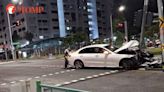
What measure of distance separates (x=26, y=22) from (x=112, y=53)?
264 feet

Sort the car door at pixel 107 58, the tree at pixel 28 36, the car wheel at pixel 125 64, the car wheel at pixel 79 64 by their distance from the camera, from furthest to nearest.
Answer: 1. the tree at pixel 28 36
2. the car wheel at pixel 79 64
3. the car door at pixel 107 58
4. the car wheel at pixel 125 64

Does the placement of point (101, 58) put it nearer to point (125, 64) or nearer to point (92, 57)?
point (92, 57)

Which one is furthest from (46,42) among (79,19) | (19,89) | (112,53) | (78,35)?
(19,89)

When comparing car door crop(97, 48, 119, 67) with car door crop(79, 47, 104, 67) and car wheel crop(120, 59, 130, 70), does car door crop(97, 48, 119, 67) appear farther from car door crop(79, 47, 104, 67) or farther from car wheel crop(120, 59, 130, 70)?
car wheel crop(120, 59, 130, 70)

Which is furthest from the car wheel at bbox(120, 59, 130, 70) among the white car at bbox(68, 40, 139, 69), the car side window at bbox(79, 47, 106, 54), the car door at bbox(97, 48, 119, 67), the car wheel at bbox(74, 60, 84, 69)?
the car wheel at bbox(74, 60, 84, 69)

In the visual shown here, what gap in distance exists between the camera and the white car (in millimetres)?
17844

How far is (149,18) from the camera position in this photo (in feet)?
57.8

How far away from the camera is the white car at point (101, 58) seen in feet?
58.5

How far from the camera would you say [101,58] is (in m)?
18.8

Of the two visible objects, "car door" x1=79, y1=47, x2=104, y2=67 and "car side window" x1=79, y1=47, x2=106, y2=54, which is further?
"car side window" x1=79, y1=47, x2=106, y2=54

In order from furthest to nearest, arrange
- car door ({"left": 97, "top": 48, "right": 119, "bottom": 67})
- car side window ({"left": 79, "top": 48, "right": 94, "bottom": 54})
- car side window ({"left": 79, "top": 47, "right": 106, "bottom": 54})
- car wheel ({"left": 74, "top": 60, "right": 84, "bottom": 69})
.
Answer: car wheel ({"left": 74, "top": 60, "right": 84, "bottom": 69}) < car side window ({"left": 79, "top": 48, "right": 94, "bottom": 54}) < car side window ({"left": 79, "top": 47, "right": 106, "bottom": 54}) < car door ({"left": 97, "top": 48, "right": 119, "bottom": 67})

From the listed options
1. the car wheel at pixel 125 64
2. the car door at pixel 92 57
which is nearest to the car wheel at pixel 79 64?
the car door at pixel 92 57

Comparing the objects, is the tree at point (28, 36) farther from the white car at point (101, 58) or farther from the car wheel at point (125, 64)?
the car wheel at point (125, 64)

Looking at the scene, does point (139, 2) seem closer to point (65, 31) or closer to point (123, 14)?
point (123, 14)
